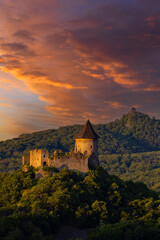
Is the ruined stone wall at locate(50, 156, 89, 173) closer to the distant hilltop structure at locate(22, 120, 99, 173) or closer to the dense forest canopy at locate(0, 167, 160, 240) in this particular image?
the distant hilltop structure at locate(22, 120, 99, 173)

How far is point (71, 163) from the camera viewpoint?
53.0m

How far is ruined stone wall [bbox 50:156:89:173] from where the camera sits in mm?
52688

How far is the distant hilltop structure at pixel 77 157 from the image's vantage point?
173 feet

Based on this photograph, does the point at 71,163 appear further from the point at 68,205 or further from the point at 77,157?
the point at 68,205

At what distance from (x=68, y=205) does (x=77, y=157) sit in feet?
35.8

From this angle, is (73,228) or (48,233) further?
(73,228)

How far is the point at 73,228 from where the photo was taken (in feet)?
140

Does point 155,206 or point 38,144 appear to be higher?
point 38,144

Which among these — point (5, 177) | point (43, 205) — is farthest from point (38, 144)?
point (43, 205)

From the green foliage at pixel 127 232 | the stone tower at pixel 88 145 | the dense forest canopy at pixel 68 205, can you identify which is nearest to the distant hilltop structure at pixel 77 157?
the stone tower at pixel 88 145

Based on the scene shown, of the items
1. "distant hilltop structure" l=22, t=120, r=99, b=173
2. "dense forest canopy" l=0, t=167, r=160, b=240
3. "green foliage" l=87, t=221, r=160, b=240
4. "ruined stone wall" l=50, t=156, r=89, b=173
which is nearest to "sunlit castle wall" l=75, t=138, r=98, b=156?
"distant hilltop structure" l=22, t=120, r=99, b=173

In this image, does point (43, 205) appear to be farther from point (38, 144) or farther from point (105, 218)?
point (38, 144)

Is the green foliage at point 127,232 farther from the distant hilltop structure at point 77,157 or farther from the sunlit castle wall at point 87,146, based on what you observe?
the sunlit castle wall at point 87,146

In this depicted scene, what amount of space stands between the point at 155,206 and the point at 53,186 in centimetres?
1734
